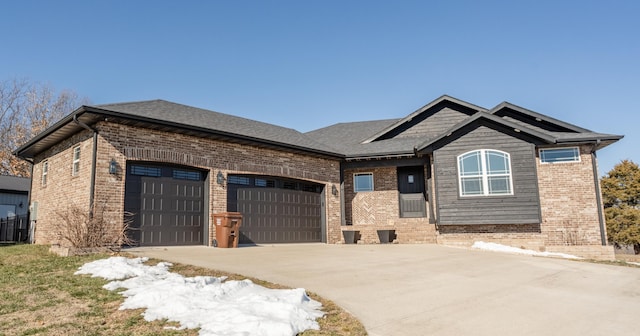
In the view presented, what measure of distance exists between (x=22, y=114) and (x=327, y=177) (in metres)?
25.9

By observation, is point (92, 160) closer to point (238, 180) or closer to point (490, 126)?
point (238, 180)

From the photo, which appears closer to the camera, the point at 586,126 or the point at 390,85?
the point at 586,126

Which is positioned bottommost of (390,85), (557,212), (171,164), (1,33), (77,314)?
(77,314)

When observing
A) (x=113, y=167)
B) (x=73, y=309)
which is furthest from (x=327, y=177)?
(x=73, y=309)

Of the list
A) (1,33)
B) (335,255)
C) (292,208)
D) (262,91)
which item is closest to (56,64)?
(1,33)

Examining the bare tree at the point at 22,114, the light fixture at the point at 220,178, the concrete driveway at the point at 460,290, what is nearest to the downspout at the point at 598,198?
the concrete driveway at the point at 460,290

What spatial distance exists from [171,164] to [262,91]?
307 inches

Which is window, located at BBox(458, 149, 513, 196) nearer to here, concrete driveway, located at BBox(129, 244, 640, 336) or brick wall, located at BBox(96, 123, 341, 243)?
concrete driveway, located at BBox(129, 244, 640, 336)

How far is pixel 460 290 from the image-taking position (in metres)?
5.93

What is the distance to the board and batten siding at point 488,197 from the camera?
1361cm

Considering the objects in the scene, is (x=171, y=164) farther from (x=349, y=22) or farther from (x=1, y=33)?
(x=1, y=33)

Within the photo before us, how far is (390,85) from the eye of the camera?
17.1 meters

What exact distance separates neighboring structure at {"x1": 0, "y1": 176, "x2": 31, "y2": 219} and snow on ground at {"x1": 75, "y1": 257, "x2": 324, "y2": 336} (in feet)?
66.7

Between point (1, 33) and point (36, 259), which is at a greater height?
point (1, 33)
